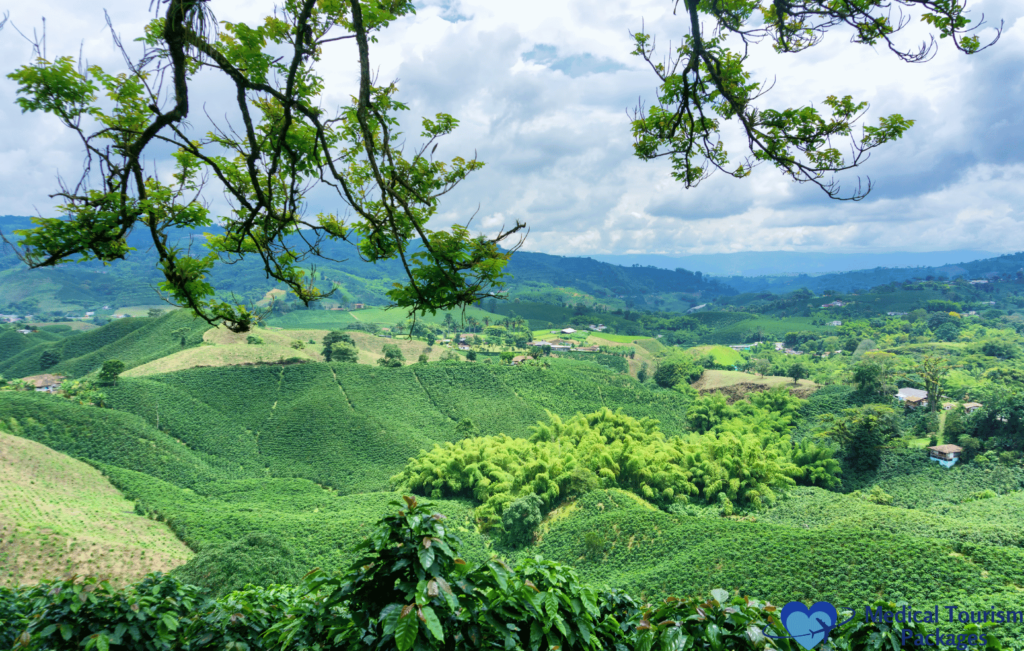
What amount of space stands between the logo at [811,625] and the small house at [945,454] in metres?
39.2

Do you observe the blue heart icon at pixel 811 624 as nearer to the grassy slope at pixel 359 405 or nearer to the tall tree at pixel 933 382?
the grassy slope at pixel 359 405

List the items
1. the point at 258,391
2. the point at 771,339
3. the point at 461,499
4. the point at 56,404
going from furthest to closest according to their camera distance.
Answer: the point at 771,339
the point at 258,391
the point at 56,404
the point at 461,499

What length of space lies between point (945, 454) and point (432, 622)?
1610 inches

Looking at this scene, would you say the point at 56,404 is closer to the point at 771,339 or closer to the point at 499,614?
the point at 499,614

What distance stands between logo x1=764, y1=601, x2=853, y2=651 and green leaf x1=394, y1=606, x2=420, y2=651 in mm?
1764

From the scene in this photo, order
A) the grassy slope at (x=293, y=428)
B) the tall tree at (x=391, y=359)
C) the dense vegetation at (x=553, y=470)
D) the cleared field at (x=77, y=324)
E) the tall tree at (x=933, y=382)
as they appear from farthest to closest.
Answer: the cleared field at (x=77, y=324) → the tall tree at (x=391, y=359) → the tall tree at (x=933, y=382) → the grassy slope at (x=293, y=428) → the dense vegetation at (x=553, y=470)

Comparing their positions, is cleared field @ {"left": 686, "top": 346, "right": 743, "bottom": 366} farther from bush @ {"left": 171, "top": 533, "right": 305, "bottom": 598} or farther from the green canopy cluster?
bush @ {"left": 171, "top": 533, "right": 305, "bottom": 598}

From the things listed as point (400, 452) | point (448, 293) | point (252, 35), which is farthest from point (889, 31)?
point (400, 452)

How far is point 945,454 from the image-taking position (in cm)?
2944

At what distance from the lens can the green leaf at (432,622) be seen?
2.04 m

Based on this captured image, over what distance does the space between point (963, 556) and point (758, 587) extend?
22.2 ft

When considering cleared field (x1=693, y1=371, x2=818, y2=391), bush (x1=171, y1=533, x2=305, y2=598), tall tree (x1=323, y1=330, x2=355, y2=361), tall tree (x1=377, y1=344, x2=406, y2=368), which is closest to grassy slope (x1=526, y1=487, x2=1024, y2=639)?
bush (x1=171, y1=533, x2=305, y2=598)

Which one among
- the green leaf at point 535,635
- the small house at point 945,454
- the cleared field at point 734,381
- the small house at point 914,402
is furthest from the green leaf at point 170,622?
the cleared field at point 734,381

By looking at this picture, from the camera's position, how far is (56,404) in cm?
3003
